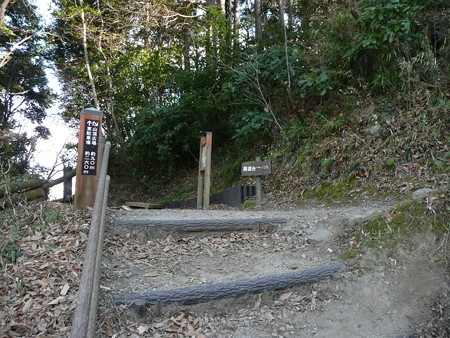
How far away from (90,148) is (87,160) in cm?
17

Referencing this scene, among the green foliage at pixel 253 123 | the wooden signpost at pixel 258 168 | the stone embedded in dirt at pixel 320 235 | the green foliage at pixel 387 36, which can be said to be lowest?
the stone embedded in dirt at pixel 320 235

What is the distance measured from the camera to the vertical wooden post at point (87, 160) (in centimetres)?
480

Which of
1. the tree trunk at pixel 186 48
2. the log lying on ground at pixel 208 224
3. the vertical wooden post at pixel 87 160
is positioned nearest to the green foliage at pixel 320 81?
the log lying on ground at pixel 208 224

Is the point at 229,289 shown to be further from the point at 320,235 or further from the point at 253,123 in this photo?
the point at 253,123

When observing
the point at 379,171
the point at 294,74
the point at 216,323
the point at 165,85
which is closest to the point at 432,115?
the point at 379,171

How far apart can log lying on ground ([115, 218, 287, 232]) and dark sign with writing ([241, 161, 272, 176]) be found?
191 centimetres

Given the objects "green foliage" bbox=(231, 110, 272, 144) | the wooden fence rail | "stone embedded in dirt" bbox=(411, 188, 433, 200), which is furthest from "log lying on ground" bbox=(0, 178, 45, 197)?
"stone embedded in dirt" bbox=(411, 188, 433, 200)

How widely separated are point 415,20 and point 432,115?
6.09 feet

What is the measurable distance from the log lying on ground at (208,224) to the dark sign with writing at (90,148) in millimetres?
984

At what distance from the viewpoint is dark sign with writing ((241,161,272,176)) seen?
21.8 feet

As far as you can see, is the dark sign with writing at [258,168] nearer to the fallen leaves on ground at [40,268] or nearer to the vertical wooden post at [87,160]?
the vertical wooden post at [87,160]

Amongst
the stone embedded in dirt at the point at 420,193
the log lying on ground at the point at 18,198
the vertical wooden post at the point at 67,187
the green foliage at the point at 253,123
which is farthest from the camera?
the green foliage at the point at 253,123

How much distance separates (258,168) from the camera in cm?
672

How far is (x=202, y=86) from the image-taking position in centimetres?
1210
